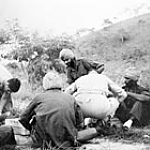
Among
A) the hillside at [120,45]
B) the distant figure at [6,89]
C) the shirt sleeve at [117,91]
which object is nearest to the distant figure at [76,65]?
the shirt sleeve at [117,91]

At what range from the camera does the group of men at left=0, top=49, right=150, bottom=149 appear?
4309 millimetres

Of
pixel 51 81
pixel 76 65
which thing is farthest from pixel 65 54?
pixel 51 81

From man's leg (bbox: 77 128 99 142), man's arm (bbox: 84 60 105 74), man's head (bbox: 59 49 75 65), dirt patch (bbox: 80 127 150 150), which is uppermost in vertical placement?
man's head (bbox: 59 49 75 65)

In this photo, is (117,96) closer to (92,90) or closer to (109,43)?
(92,90)

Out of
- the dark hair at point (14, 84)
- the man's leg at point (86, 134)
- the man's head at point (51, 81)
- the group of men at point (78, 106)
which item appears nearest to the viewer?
the group of men at point (78, 106)

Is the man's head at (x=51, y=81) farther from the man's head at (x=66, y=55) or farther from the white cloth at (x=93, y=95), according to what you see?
the man's head at (x=66, y=55)

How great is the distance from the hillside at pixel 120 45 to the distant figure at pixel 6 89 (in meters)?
8.55

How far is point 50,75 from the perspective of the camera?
4418 millimetres

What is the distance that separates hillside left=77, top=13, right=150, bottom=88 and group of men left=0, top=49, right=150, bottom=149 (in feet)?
26.1

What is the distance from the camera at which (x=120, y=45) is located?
18.5 metres

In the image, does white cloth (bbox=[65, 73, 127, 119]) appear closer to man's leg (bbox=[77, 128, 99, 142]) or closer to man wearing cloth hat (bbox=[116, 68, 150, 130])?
man's leg (bbox=[77, 128, 99, 142])

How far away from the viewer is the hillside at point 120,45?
15.7 m

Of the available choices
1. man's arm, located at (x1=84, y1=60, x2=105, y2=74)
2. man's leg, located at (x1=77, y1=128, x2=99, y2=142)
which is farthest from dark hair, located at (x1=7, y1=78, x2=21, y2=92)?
man's arm, located at (x1=84, y1=60, x2=105, y2=74)

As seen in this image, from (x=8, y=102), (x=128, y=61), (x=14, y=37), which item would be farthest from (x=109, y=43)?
(x=8, y=102)
